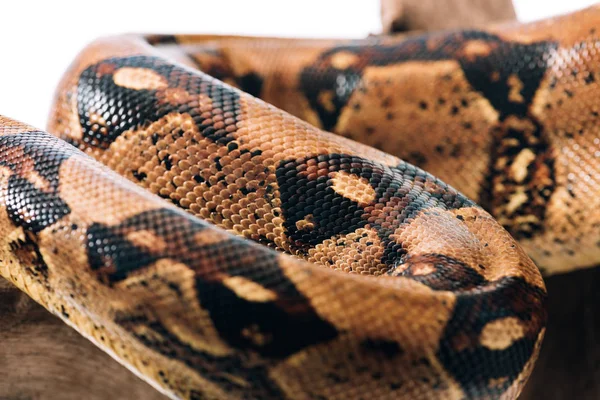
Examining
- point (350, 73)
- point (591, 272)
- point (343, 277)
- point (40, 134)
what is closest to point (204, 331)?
point (343, 277)

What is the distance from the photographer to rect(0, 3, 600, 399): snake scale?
1.13 m

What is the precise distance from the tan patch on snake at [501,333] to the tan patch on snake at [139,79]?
1.10m

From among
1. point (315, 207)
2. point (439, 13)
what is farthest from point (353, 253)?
point (439, 13)

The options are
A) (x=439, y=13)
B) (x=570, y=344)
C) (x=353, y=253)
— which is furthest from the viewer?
(x=439, y=13)

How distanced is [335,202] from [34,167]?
0.71 meters

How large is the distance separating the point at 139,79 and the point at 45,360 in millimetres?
846

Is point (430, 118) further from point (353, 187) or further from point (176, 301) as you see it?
point (176, 301)

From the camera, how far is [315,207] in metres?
1.59

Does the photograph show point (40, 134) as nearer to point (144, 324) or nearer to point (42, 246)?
point (42, 246)

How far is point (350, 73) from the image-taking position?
2.56 meters

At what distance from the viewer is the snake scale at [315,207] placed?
3.72 ft

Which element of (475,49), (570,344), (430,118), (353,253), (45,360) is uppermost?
(475,49)

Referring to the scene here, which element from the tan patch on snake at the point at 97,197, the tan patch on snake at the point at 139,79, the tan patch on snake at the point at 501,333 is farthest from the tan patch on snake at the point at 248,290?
the tan patch on snake at the point at 139,79

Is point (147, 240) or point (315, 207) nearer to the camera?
point (147, 240)
